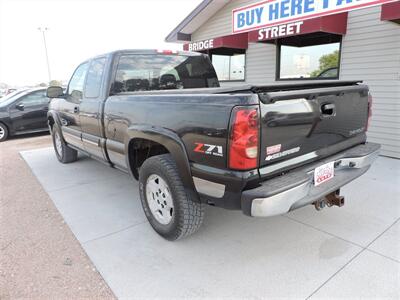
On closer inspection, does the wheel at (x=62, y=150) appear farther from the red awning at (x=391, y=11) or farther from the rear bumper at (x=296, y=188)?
the red awning at (x=391, y=11)

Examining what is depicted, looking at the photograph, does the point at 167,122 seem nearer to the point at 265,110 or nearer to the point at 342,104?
the point at 265,110

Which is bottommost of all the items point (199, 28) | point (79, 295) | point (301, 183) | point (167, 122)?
point (79, 295)

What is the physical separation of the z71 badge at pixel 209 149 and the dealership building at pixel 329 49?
400cm

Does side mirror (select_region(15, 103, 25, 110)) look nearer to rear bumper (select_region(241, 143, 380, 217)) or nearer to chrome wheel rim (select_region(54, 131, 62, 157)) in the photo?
chrome wheel rim (select_region(54, 131, 62, 157))

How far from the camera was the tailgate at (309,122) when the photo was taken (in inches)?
83.1

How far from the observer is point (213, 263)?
103 inches

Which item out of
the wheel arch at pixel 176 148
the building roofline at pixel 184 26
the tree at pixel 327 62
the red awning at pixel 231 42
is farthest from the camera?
the building roofline at pixel 184 26

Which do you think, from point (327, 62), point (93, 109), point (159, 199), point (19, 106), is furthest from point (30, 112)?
point (327, 62)

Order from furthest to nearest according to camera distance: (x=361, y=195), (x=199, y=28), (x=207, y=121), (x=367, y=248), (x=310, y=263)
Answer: (x=199, y=28) < (x=361, y=195) < (x=367, y=248) < (x=310, y=263) < (x=207, y=121)

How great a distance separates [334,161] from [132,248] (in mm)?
2006

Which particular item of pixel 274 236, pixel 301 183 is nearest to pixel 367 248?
pixel 274 236

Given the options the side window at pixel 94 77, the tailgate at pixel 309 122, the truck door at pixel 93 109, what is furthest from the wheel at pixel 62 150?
the tailgate at pixel 309 122

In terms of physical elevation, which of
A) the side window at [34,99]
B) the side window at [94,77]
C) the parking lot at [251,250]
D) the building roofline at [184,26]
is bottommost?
the parking lot at [251,250]

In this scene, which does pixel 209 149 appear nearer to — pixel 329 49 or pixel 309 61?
pixel 329 49
